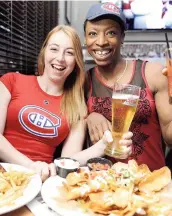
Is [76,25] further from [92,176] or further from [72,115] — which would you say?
[92,176]

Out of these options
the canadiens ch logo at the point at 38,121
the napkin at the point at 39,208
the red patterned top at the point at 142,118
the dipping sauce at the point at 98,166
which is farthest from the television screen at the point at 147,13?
the napkin at the point at 39,208

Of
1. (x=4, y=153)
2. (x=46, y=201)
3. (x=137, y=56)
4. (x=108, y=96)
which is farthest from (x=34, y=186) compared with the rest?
(x=137, y=56)

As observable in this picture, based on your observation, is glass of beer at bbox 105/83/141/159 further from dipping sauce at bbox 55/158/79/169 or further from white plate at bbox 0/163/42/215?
white plate at bbox 0/163/42/215

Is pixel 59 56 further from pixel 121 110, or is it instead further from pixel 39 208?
A: pixel 39 208

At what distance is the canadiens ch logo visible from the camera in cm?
160

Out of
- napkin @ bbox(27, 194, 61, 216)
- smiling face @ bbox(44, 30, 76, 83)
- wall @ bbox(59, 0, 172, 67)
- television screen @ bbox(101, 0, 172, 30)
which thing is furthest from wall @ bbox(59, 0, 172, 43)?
napkin @ bbox(27, 194, 61, 216)

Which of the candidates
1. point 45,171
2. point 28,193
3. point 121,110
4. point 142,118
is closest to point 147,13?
point 142,118

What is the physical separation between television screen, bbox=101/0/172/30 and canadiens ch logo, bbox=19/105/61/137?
110 inches

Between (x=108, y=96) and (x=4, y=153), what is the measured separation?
72 centimetres

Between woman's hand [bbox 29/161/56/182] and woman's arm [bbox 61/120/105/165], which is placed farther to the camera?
woman's arm [bbox 61/120/105/165]

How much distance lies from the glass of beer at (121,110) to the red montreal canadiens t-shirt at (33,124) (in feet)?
1.52

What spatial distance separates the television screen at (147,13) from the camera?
12.8 feet

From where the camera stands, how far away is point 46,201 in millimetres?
885

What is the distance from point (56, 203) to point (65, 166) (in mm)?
270
